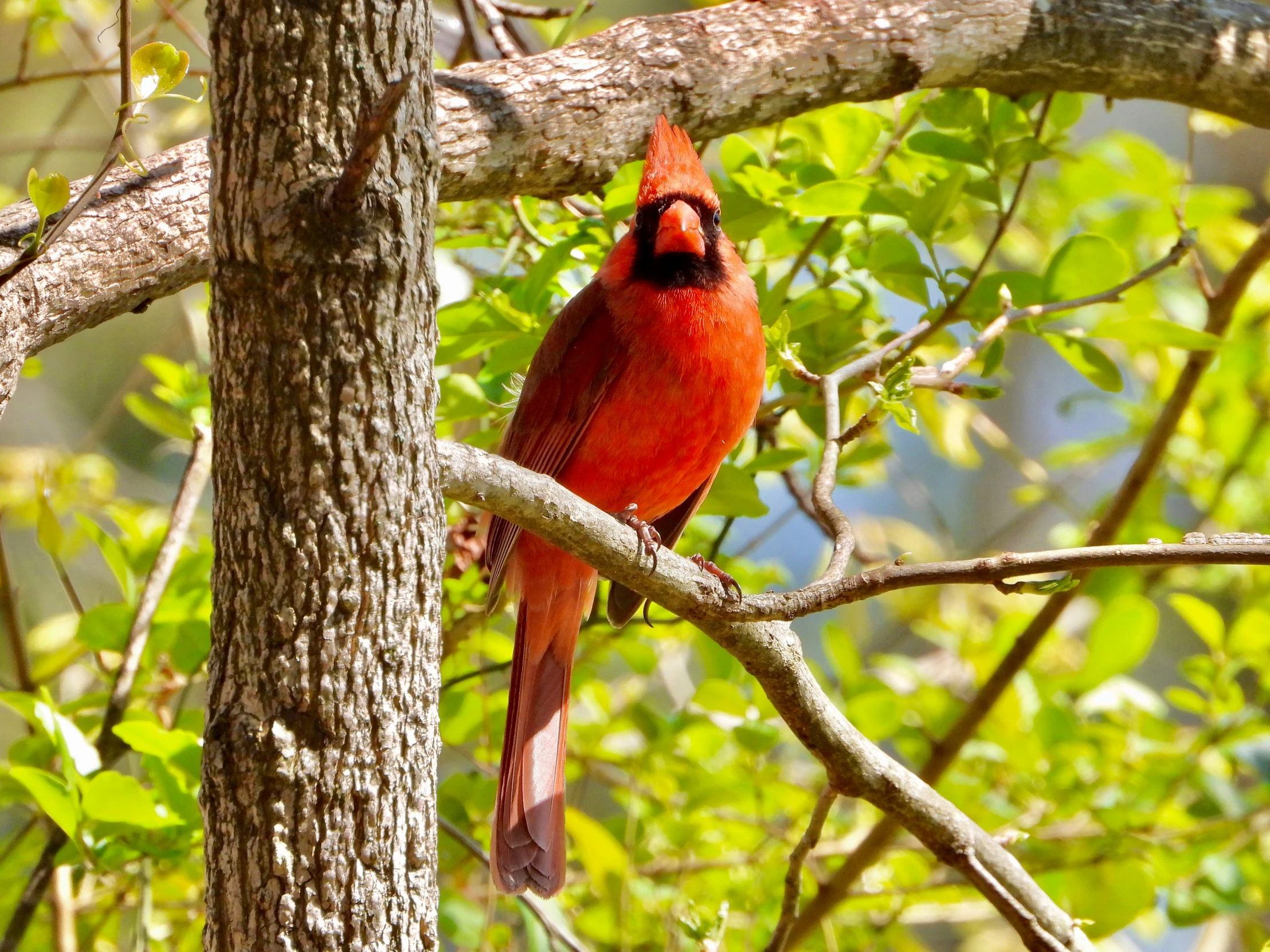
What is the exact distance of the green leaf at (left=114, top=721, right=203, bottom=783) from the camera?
1.74 meters

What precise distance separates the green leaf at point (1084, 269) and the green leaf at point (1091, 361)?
77 millimetres

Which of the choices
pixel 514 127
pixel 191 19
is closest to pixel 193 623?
pixel 514 127

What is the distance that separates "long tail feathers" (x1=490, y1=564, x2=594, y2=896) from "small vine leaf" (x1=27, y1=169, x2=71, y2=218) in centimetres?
129

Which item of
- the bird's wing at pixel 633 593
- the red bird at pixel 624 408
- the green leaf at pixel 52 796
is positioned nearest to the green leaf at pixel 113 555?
the green leaf at pixel 52 796

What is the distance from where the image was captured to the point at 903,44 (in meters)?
2.11

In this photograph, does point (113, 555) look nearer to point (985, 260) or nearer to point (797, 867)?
point (797, 867)

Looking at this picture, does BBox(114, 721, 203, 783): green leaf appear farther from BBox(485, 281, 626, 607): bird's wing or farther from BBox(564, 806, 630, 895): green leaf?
BBox(564, 806, 630, 895): green leaf

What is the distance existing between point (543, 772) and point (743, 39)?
1289 millimetres

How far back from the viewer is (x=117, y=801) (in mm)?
1668

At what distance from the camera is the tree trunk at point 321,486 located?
102cm

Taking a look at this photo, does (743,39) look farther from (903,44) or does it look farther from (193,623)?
(193,623)

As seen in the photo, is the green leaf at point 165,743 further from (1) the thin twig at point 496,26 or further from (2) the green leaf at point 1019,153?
(2) the green leaf at point 1019,153

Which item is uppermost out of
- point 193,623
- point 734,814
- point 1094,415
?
point 1094,415

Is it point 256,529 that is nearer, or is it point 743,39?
point 256,529
